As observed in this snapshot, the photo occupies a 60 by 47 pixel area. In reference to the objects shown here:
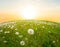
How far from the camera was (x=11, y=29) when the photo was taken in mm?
23672

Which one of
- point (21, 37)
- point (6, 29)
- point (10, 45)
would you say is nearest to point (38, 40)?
point (21, 37)

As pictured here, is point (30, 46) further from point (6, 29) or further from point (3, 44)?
point (6, 29)

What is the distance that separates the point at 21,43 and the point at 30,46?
1156 millimetres

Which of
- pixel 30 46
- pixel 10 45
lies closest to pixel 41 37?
pixel 30 46

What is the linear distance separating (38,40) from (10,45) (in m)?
3.55

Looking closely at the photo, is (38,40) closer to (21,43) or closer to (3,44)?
(21,43)

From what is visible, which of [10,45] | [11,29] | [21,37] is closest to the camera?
[10,45]

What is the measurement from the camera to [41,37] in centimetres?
2192

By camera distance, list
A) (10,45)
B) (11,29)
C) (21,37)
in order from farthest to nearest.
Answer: (11,29), (21,37), (10,45)

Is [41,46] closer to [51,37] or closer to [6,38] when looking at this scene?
[51,37]

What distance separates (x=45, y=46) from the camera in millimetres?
20828

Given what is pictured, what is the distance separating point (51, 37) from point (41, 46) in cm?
242

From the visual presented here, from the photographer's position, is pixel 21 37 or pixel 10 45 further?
pixel 21 37

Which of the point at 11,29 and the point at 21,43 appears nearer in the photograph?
the point at 21,43
